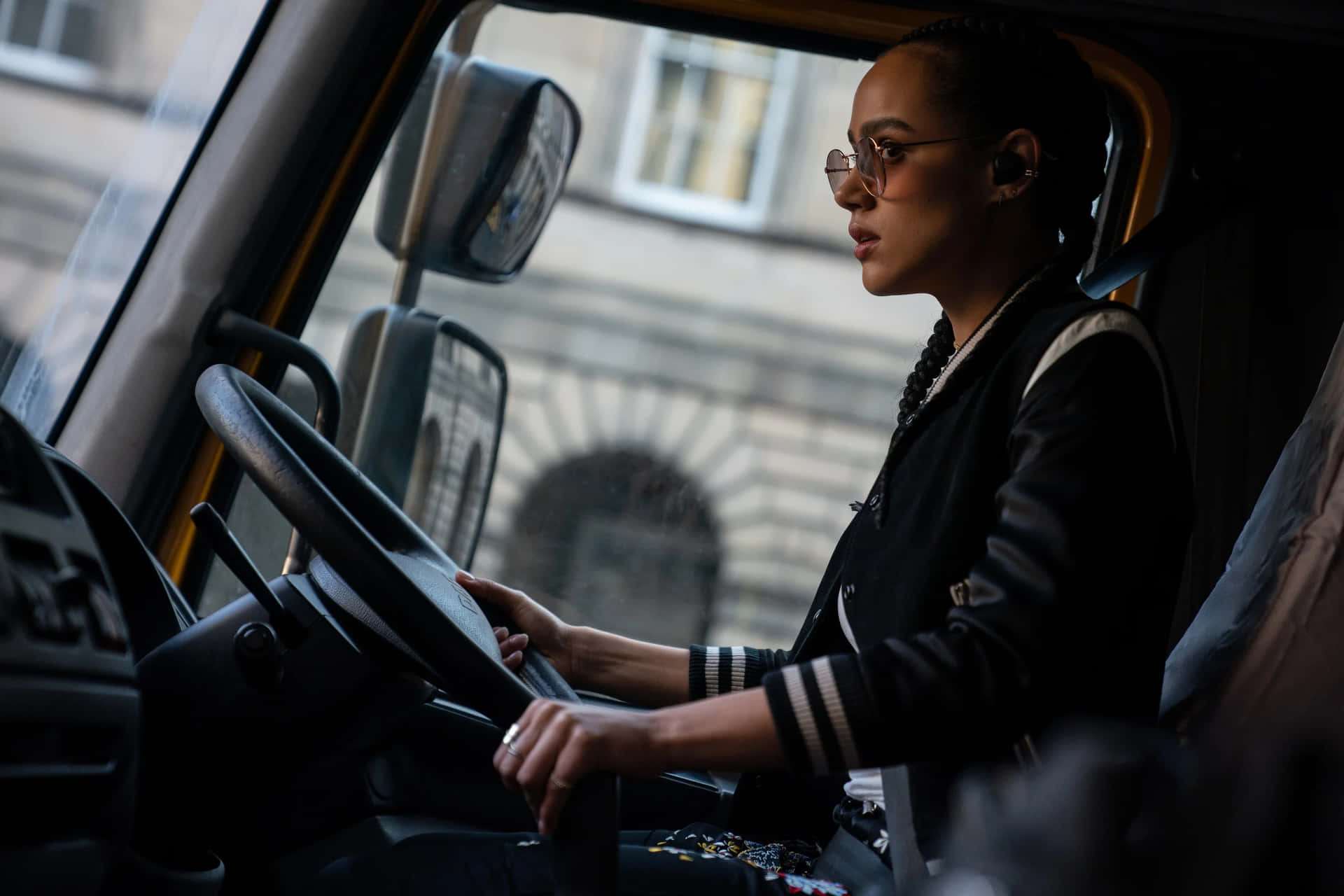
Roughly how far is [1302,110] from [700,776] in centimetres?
116

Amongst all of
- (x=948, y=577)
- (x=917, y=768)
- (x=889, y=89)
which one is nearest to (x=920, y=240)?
(x=889, y=89)

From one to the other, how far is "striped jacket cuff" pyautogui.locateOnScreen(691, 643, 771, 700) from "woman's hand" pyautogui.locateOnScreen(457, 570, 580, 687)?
138 mm

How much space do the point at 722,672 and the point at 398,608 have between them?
1.80 ft

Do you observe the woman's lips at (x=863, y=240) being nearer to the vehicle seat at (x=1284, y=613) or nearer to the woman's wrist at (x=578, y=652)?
the vehicle seat at (x=1284, y=613)

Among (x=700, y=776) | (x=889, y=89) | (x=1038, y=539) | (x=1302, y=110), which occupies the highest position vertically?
(x=1302, y=110)

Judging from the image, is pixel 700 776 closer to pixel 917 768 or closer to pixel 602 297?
pixel 917 768

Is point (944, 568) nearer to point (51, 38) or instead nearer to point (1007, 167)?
point (1007, 167)

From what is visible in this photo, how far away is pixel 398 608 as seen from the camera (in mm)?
892

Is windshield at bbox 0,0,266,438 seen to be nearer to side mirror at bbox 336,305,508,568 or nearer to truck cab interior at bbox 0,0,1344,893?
truck cab interior at bbox 0,0,1344,893

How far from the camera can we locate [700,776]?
5.60 feet

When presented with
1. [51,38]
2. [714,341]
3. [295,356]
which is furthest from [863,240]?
[714,341]

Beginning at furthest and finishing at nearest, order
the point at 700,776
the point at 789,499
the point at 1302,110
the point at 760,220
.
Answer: the point at 789,499 < the point at 760,220 < the point at 700,776 < the point at 1302,110

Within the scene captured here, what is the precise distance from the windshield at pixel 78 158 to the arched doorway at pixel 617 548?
0.73 metres

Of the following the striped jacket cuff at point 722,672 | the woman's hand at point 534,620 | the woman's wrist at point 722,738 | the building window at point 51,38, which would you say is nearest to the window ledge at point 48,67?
the building window at point 51,38
